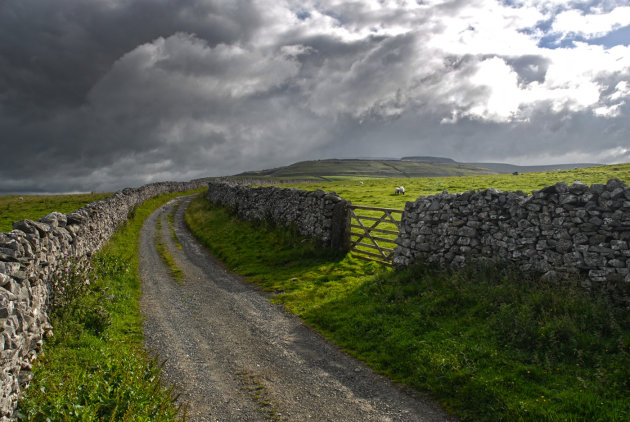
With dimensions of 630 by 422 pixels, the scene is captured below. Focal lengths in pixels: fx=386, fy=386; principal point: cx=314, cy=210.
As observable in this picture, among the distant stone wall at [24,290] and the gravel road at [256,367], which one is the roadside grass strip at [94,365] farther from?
the gravel road at [256,367]

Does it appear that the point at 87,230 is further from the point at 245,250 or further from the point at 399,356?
the point at 399,356

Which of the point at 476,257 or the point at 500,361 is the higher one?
the point at 476,257

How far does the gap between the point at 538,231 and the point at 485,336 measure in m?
3.84

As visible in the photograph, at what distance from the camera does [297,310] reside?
12.6 metres

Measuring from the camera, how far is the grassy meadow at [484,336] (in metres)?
7.13

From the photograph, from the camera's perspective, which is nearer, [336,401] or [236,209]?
[336,401]

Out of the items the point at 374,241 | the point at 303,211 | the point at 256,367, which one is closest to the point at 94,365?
the point at 256,367

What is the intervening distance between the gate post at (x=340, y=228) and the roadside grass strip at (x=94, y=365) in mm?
9052

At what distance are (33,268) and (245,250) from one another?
12.9m

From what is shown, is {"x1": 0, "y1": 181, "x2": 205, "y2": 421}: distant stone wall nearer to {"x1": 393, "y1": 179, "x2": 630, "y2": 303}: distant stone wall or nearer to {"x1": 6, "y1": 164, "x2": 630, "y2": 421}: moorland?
{"x1": 6, "y1": 164, "x2": 630, "y2": 421}: moorland

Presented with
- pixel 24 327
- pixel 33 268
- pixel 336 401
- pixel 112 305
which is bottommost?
pixel 336 401

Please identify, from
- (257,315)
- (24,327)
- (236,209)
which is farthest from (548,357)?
(236,209)

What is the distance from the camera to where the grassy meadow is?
7.13 m

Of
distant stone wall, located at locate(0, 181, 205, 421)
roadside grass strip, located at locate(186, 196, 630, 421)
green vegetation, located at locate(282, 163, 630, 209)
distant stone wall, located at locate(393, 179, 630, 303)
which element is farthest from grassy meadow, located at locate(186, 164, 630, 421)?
green vegetation, located at locate(282, 163, 630, 209)
